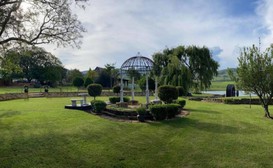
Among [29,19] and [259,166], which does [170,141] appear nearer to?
[259,166]

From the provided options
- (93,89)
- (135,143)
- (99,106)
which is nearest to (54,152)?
(135,143)

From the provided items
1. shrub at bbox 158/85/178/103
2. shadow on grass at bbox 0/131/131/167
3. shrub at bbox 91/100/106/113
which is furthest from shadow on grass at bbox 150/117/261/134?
shrub at bbox 91/100/106/113

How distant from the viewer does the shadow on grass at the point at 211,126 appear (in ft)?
30.2

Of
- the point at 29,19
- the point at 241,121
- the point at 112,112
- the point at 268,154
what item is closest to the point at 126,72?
the point at 112,112

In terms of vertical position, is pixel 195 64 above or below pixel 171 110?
above

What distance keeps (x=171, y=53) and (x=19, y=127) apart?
87.6 feet

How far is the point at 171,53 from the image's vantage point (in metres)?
33.5

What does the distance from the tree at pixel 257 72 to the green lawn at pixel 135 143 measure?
2.52m

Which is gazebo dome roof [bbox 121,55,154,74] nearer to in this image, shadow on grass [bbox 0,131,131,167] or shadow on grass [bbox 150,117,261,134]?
shadow on grass [bbox 150,117,261,134]

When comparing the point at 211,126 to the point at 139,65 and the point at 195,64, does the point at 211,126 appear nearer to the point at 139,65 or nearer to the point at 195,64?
the point at 139,65

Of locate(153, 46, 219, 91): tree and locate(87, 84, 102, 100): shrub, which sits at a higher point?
locate(153, 46, 219, 91): tree

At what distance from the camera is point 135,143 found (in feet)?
26.0

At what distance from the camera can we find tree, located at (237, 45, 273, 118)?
40.0ft

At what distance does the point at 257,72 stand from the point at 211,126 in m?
4.57
